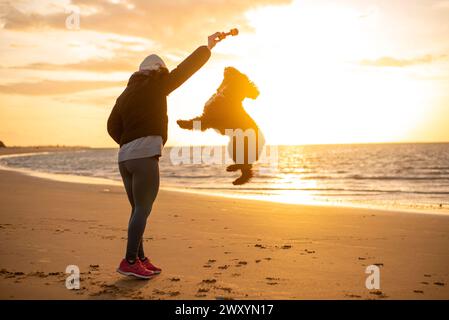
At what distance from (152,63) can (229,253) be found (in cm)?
322

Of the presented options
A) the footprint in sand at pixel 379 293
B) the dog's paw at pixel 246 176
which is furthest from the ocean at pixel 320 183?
the footprint in sand at pixel 379 293

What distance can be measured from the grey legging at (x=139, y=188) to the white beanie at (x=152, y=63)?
920 mm

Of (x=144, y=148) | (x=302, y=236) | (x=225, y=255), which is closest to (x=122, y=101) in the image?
(x=144, y=148)

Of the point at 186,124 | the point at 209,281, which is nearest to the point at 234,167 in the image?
the point at 186,124

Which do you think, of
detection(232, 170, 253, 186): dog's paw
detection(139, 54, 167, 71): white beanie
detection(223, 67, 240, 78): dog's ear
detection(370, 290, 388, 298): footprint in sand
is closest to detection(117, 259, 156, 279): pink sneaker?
detection(139, 54, 167, 71): white beanie

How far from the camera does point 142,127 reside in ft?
15.9

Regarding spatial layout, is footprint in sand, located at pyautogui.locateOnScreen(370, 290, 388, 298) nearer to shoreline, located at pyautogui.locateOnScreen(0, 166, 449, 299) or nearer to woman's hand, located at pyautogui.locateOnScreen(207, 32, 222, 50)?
shoreline, located at pyautogui.locateOnScreen(0, 166, 449, 299)

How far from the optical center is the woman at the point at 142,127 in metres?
4.82

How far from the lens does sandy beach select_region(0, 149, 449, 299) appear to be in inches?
200

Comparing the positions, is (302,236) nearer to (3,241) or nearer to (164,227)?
(164,227)

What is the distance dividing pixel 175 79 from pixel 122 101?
63cm

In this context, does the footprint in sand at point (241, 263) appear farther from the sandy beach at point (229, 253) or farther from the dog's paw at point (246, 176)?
the dog's paw at point (246, 176)

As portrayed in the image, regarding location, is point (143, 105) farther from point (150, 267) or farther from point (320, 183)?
point (320, 183)
